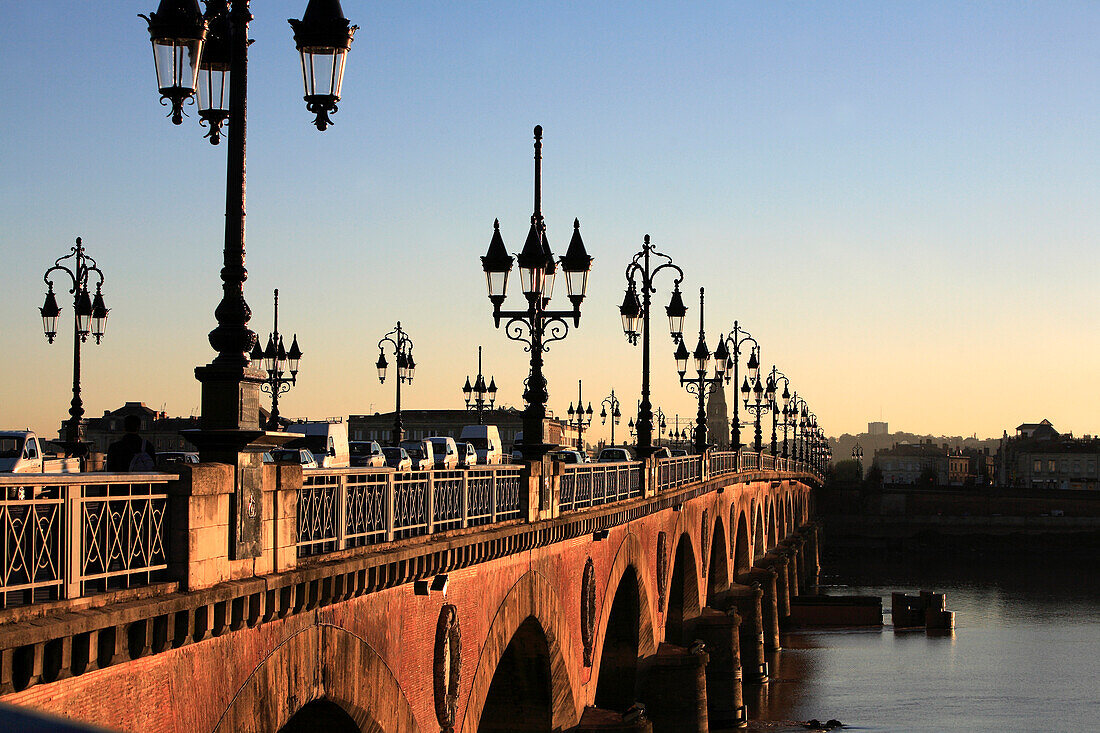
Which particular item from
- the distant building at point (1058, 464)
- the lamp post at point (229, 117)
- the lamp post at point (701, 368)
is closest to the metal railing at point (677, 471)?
the lamp post at point (701, 368)

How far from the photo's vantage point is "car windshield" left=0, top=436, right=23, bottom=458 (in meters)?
24.5

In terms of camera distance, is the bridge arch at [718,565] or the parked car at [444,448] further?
the bridge arch at [718,565]

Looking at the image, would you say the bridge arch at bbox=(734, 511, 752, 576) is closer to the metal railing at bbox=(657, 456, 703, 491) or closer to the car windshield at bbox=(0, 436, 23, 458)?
the metal railing at bbox=(657, 456, 703, 491)

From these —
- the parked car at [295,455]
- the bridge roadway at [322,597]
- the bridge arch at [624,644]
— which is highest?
the parked car at [295,455]

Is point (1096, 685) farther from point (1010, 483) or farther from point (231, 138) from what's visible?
point (1010, 483)

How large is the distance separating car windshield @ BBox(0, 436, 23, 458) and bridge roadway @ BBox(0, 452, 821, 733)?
896 cm

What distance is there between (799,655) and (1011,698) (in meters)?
12.1

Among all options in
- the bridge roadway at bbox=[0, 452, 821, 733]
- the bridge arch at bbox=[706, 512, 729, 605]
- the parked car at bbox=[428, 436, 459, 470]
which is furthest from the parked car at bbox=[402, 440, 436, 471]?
the bridge arch at bbox=[706, 512, 729, 605]

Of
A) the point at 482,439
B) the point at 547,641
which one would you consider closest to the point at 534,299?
the point at 547,641

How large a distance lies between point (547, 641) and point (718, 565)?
105 feet

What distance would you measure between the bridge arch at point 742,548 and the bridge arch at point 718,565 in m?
4.98

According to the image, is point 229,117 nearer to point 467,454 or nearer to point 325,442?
point 325,442

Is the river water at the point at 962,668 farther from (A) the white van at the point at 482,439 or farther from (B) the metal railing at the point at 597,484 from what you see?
(B) the metal railing at the point at 597,484

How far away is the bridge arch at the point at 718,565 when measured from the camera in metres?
50.2
